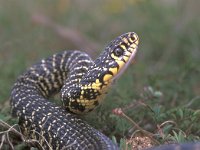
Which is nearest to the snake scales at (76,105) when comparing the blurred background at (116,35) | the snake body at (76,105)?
the snake body at (76,105)

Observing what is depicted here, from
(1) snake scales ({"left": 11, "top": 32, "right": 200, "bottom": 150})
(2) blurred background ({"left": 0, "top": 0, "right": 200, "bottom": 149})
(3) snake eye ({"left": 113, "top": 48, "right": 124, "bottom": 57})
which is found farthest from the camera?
(2) blurred background ({"left": 0, "top": 0, "right": 200, "bottom": 149})

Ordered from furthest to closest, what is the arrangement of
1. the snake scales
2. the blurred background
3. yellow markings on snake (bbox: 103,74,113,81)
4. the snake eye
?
the blurred background, the snake eye, yellow markings on snake (bbox: 103,74,113,81), the snake scales

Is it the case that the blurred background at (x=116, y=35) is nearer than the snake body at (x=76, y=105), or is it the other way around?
the snake body at (x=76, y=105)

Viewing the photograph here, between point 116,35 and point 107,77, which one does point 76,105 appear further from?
point 116,35

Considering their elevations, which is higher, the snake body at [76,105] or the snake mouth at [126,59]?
the snake mouth at [126,59]

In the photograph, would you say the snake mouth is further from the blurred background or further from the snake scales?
the blurred background

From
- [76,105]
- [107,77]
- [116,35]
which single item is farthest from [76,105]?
[116,35]

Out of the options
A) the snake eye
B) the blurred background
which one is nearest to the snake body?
the snake eye

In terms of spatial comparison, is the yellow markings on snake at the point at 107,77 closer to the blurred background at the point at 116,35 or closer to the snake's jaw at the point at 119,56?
the snake's jaw at the point at 119,56

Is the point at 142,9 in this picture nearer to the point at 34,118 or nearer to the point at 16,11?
the point at 16,11
